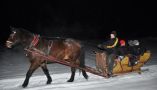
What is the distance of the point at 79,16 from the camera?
47781 millimetres

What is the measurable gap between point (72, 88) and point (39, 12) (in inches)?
1699

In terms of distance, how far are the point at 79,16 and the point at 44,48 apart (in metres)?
39.2

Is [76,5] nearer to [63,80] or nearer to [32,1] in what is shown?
[32,1]

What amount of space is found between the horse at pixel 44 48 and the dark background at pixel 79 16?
26.9 m

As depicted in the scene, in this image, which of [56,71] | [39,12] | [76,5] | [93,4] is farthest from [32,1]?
[56,71]

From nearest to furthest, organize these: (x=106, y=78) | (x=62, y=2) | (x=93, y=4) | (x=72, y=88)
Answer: (x=72, y=88) → (x=106, y=78) → (x=93, y=4) → (x=62, y=2)

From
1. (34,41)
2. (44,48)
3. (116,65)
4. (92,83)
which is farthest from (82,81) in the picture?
(34,41)

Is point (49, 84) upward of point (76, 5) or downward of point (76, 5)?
downward

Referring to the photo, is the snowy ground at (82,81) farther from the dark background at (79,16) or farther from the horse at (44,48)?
the dark background at (79,16)

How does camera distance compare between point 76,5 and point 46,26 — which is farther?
point 76,5

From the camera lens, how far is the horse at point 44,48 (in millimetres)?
8547

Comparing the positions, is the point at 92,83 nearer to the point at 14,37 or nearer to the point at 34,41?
the point at 34,41

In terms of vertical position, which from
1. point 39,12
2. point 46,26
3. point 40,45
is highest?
point 39,12

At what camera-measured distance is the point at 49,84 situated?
29.1ft
